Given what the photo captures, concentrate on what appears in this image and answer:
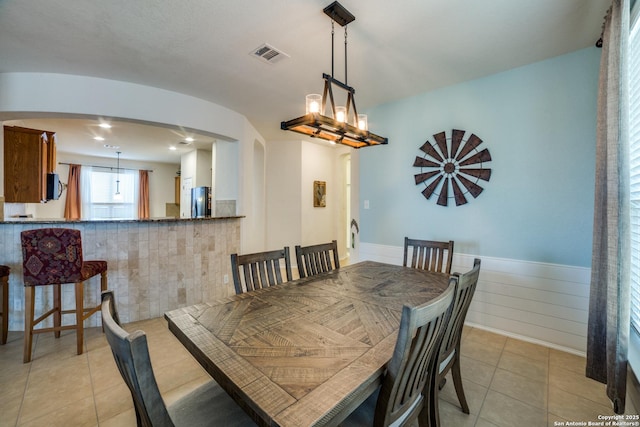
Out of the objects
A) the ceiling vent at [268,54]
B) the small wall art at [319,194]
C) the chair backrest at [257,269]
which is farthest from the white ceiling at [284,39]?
the small wall art at [319,194]

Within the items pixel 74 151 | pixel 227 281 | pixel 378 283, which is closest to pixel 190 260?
pixel 227 281

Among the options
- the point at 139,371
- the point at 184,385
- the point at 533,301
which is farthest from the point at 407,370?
the point at 533,301

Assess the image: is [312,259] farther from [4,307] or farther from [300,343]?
[4,307]

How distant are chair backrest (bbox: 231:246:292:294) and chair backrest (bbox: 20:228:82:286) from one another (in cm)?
154

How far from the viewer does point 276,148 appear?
5387 mm

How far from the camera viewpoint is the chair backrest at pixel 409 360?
0.88 meters

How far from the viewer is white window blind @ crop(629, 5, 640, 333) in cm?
135

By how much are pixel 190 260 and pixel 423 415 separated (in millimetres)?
2919

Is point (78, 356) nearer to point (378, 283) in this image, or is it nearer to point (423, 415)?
point (378, 283)

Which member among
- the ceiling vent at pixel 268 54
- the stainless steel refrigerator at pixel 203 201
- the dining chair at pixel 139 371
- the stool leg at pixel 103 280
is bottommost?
the stool leg at pixel 103 280

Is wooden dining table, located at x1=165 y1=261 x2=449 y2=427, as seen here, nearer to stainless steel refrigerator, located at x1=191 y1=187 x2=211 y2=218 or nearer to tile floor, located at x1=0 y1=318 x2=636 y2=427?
tile floor, located at x1=0 y1=318 x2=636 y2=427

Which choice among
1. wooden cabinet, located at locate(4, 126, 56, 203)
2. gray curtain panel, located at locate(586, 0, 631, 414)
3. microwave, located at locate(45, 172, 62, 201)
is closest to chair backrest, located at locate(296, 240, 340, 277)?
gray curtain panel, located at locate(586, 0, 631, 414)

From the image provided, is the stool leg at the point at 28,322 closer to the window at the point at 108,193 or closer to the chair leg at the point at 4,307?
the chair leg at the point at 4,307

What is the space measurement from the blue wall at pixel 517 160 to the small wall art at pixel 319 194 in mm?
2262
